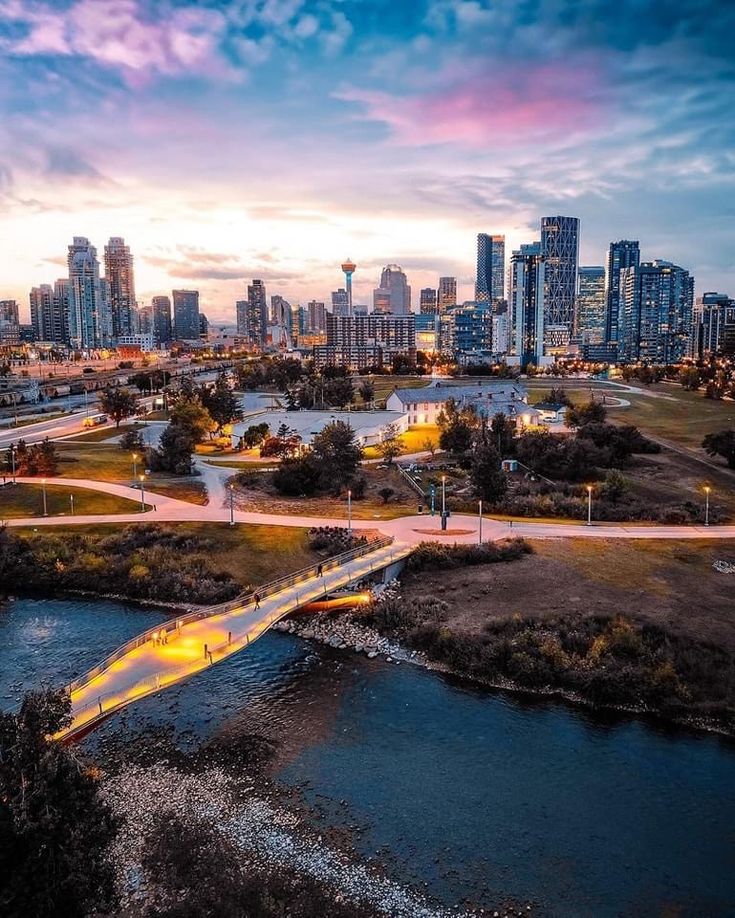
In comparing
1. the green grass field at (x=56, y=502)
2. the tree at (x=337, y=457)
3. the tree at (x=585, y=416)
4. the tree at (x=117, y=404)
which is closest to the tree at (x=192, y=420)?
the tree at (x=117, y=404)

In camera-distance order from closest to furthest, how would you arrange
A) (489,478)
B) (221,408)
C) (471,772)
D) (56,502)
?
(471,772)
(489,478)
(56,502)
(221,408)

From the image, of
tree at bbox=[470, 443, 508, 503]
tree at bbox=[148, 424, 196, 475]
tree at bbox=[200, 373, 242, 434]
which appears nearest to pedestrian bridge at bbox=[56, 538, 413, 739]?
tree at bbox=[470, 443, 508, 503]

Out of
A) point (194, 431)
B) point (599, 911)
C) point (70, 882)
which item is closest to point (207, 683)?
point (70, 882)

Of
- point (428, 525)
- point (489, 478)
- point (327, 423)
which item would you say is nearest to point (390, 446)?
point (327, 423)

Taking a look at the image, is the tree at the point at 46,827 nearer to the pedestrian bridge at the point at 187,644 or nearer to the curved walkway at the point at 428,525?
the pedestrian bridge at the point at 187,644

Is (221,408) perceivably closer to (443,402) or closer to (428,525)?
(443,402)

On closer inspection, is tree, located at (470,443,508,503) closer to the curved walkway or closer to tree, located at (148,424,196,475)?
the curved walkway
